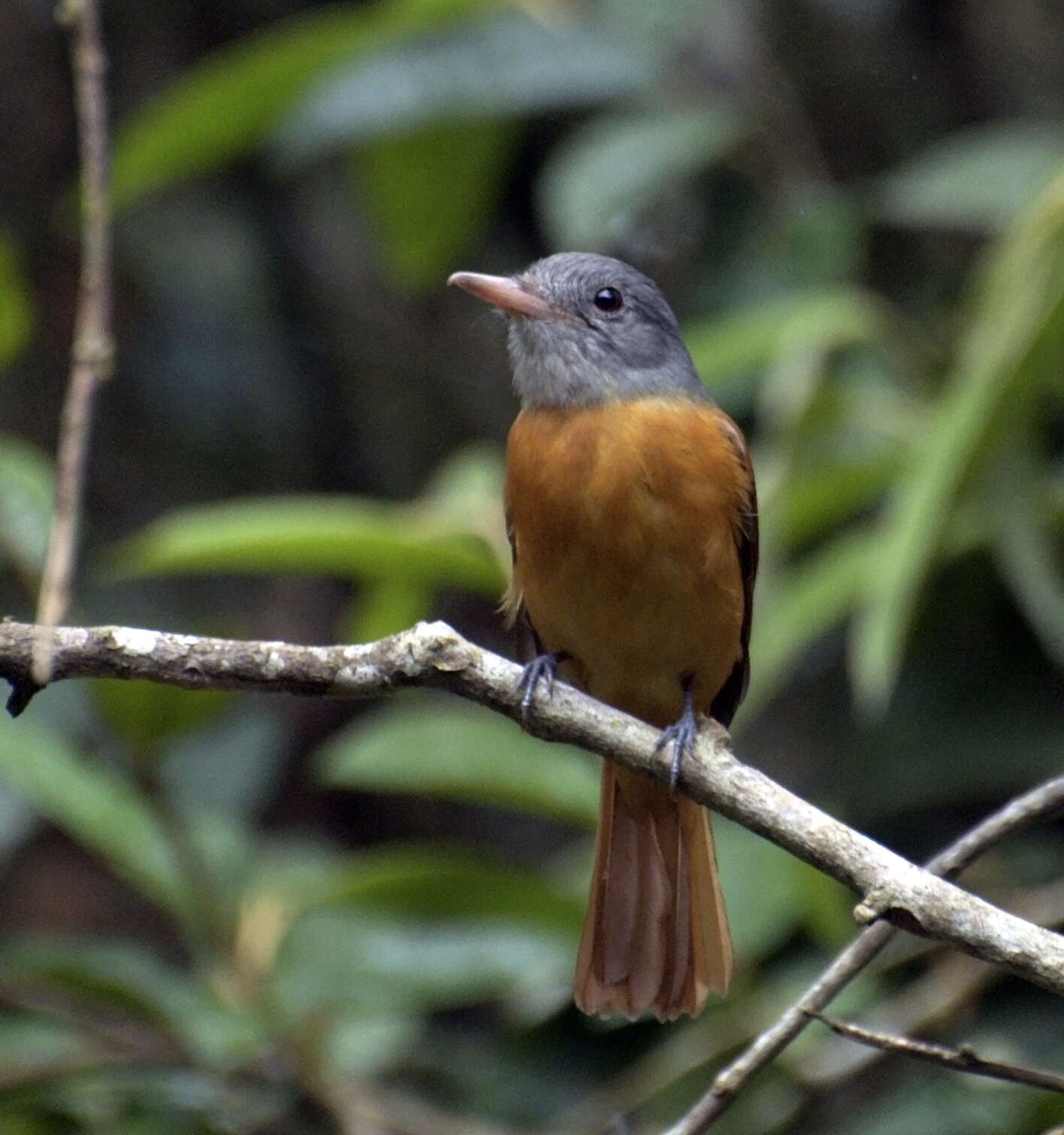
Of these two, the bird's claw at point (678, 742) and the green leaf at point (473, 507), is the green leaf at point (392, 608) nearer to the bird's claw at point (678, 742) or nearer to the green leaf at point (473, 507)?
the green leaf at point (473, 507)

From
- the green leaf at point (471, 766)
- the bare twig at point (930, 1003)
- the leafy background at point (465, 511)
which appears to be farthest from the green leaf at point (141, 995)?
the bare twig at point (930, 1003)

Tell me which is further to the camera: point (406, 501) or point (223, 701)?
point (406, 501)

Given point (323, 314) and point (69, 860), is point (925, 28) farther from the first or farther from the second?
point (69, 860)

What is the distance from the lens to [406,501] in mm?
5078

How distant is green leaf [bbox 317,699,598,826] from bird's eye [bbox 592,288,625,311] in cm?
84

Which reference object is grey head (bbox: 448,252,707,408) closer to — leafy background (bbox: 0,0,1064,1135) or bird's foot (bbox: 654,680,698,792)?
leafy background (bbox: 0,0,1064,1135)

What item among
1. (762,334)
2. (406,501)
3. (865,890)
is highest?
(406,501)

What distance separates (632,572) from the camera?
2.97 m

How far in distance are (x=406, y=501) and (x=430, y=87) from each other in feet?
4.26

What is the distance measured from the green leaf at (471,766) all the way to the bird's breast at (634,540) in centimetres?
23

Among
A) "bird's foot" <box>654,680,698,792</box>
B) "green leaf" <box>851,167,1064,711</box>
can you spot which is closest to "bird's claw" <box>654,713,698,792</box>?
"bird's foot" <box>654,680,698,792</box>

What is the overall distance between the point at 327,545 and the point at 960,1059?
175 cm

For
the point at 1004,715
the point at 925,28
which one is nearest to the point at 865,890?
the point at 1004,715

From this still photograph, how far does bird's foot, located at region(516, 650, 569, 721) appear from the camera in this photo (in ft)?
7.04
